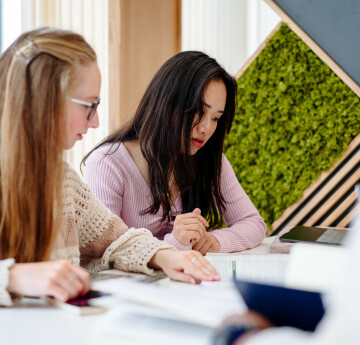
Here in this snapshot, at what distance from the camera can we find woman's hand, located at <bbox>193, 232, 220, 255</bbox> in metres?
1.49

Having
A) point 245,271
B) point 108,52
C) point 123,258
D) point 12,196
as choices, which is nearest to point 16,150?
point 12,196

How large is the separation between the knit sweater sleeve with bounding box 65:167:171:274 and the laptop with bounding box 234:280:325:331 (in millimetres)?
602

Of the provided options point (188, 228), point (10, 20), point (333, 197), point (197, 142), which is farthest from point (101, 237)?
point (333, 197)

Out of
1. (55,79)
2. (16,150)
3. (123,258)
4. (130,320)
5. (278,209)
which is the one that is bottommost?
(278,209)

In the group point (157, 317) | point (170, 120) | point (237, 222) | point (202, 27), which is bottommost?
point (237, 222)

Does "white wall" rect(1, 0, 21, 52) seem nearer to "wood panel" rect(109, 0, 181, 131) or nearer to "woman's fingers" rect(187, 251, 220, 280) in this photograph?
"wood panel" rect(109, 0, 181, 131)

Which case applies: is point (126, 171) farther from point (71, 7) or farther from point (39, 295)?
point (71, 7)

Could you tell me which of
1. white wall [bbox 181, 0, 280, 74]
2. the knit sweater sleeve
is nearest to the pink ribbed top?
the knit sweater sleeve

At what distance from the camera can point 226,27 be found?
11.9 ft

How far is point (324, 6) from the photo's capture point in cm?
288

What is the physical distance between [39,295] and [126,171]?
0.89 metres

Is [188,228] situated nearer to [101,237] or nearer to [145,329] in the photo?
[101,237]

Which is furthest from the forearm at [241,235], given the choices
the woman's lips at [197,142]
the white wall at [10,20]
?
the white wall at [10,20]

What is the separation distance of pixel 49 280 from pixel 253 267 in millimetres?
440
